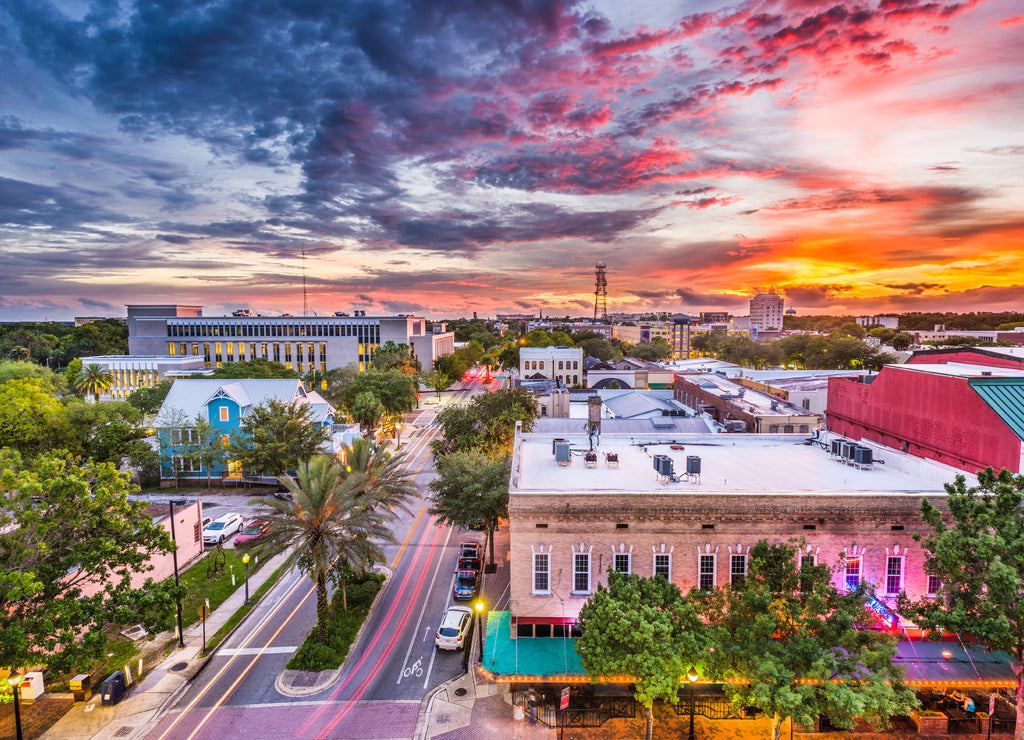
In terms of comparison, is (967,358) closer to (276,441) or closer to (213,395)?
(276,441)

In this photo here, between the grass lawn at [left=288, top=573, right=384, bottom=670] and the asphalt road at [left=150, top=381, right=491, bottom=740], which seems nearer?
the asphalt road at [left=150, top=381, right=491, bottom=740]

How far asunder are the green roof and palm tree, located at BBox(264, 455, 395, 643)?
108 feet

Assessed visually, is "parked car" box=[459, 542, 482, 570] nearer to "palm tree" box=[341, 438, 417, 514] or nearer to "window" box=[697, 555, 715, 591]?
"palm tree" box=[341, 438, 417, 514]

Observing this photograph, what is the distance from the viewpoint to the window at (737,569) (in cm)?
2291

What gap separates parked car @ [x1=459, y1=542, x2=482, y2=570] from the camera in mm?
35031

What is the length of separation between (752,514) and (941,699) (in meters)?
11.1

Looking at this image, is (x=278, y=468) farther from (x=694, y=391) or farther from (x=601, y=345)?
(x=601, y=345)

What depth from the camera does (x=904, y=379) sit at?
3453 centimetres

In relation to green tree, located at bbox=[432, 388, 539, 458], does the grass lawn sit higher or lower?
lower

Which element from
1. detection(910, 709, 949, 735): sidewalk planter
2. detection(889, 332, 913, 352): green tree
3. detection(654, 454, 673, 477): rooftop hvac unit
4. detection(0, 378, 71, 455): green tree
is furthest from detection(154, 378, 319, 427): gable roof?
detection(889, 332, 913, 352): green tree

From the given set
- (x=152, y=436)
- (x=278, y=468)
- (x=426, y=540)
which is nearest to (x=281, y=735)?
(x=426, y=540)

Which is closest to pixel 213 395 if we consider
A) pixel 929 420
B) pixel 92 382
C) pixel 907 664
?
pixel 92 382

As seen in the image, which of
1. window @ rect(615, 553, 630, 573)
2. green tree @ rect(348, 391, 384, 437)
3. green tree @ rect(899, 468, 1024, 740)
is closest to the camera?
green tree @ rect(899, 468, 1024, 740)

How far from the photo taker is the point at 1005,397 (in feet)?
89.0
